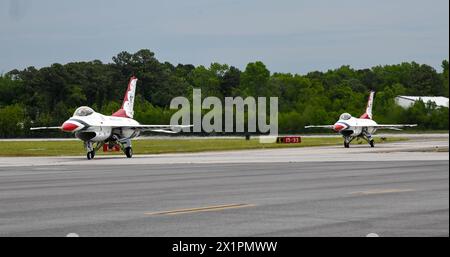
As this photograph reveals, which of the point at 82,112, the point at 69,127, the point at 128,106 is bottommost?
the point at 69,127

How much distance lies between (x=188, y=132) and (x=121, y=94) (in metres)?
29.7

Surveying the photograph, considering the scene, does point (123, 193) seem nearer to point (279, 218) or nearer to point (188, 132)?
point (279, 218)

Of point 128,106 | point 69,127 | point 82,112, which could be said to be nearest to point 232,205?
point 69,127

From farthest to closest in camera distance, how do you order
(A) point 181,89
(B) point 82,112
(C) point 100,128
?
(A) point 181,89
(C) point 100,128
(B) point 82,112

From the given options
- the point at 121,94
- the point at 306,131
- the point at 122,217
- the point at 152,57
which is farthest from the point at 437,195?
the point at 152,57

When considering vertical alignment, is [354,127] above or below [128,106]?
below

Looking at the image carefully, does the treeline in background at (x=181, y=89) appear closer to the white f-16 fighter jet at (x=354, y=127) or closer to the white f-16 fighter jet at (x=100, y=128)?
the white f-16 fighter jet at (x=354, y=127)

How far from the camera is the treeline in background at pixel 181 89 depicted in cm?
9025

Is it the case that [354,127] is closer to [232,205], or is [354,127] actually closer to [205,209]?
[232,205]

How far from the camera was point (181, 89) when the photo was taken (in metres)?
153

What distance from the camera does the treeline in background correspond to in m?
90.2

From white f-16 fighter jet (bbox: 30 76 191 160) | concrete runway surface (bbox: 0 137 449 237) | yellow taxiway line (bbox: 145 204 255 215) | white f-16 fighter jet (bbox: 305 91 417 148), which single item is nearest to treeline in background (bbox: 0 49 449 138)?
white f-16 fighter jet (bbox: 305 91 417 148)

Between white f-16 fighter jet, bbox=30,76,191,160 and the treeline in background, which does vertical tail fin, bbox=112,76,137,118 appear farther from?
the treeline in background

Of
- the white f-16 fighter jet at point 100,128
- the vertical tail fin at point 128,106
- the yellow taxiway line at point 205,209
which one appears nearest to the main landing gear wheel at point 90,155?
the white f-16 fighter jet at point 100,128
